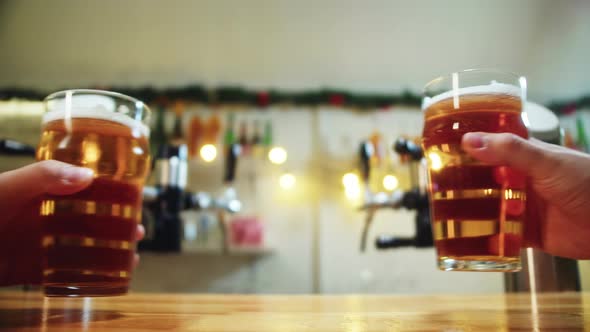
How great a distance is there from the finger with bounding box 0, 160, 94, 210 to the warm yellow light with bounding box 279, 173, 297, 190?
2.78 metres

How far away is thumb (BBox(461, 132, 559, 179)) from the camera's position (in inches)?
22.2

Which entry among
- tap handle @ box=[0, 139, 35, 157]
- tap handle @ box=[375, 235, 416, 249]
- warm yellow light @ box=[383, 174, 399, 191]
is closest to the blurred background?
warm yellow light @ box=[383, 174, 399, 191]

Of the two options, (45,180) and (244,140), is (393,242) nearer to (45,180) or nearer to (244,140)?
(45,180)

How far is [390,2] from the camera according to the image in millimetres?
3162

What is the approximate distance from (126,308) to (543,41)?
146 inches

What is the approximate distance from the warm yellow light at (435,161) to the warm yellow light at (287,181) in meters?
2.68

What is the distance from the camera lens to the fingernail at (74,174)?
0.55m

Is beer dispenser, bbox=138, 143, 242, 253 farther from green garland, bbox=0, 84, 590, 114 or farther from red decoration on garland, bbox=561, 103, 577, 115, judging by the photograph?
red decoration on garland, bbox=561, 103, 577, 115

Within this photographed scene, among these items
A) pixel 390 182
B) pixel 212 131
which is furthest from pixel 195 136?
pixel 390 182

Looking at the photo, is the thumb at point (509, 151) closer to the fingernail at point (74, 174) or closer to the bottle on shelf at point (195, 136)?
the fingernail at point (74, 174)

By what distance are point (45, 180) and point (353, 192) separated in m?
2.97

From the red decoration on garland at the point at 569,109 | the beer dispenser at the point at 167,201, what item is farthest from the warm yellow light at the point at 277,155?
the red decoration on garland at the point at 569,109

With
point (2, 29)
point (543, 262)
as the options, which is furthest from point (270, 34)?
point (543, 262)

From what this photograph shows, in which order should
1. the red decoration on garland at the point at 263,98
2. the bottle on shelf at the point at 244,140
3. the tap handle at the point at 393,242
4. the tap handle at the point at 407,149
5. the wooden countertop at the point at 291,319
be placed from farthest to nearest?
the red decoration on garland at the point at 263,98 < the bottle on shelf at the point at 244,140 < the tap handle at the point at 393,242 < the tap handle at the point at 407,149 < the wooden countertop at the point at 291,319
